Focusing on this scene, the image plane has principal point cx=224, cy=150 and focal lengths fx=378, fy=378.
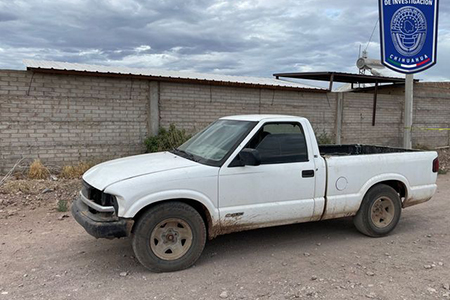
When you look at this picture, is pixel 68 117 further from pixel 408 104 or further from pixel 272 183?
pixel 408 104

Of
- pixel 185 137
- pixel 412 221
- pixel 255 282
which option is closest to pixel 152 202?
pixel 255 282

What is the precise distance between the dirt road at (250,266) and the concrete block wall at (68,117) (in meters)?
3.30

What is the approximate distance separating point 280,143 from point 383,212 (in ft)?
6.45

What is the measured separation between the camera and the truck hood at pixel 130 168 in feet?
13.2

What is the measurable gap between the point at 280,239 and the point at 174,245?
170cm

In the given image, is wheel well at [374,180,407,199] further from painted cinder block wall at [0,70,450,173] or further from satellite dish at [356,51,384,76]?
satellite dish at [356,51,384,76]

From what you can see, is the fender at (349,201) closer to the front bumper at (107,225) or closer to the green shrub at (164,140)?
the front bumper at (107,225)

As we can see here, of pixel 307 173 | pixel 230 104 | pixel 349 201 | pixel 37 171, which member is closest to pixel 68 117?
pixel 37 171

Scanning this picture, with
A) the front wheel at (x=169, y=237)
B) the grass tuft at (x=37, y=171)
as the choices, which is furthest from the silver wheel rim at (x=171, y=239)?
the grass tuft at (x=37, y=171)

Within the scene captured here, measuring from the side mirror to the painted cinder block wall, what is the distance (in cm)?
615

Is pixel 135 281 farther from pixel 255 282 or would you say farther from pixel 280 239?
pixel 280 239

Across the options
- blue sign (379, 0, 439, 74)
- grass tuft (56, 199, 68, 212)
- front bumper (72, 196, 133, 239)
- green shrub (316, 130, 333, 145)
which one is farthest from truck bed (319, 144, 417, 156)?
green shrub (316, 130, 333, 145)

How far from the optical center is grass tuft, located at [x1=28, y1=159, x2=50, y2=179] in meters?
8.36

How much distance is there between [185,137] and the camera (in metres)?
10.1
